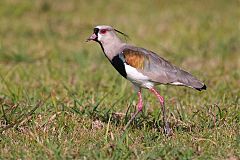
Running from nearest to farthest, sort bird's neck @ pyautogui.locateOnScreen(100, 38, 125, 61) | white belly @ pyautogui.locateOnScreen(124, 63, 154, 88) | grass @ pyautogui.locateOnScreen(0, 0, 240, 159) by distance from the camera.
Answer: grass @ pyautogui.locateOnScreen(0, 0, 240, 159) < white belly @ pyautogui.locateOnScreen(124, 63, 154, 88) < bird's neck @ pyautogui.locateOnScreen(100, 38, 125, 61)

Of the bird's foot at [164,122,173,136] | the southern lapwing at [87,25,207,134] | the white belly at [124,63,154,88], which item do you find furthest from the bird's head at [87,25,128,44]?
the bird's foot at [164,122,173,136]

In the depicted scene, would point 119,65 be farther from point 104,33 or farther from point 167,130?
point 167,130

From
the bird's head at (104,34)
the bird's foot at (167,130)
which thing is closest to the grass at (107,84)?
the bird's foot at (167,130)

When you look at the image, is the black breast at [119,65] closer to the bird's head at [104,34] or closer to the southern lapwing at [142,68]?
the southern lapwing at [142,68]

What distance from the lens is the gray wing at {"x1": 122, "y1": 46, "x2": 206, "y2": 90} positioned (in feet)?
16.4

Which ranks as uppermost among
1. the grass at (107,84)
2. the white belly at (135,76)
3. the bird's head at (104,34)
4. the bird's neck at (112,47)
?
the bird's head at (104,34)

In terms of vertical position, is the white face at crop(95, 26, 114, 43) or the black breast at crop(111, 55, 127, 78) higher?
the white face at crop(95, 26, 114, 43)

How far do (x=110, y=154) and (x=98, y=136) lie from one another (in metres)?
0.53

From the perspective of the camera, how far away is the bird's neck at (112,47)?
16.9ft

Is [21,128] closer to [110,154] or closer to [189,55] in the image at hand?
[110,154]

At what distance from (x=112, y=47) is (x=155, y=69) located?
399mm

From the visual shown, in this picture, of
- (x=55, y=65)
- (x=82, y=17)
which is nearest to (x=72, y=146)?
(x=55, y=65)

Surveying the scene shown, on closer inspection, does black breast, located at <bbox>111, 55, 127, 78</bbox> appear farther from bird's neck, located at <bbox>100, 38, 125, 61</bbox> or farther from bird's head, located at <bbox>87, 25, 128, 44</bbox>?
bird's head, located at <bbox>87, 25, 128, 44</bbox>

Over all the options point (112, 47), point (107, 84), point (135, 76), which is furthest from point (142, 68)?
point (107, 84)
